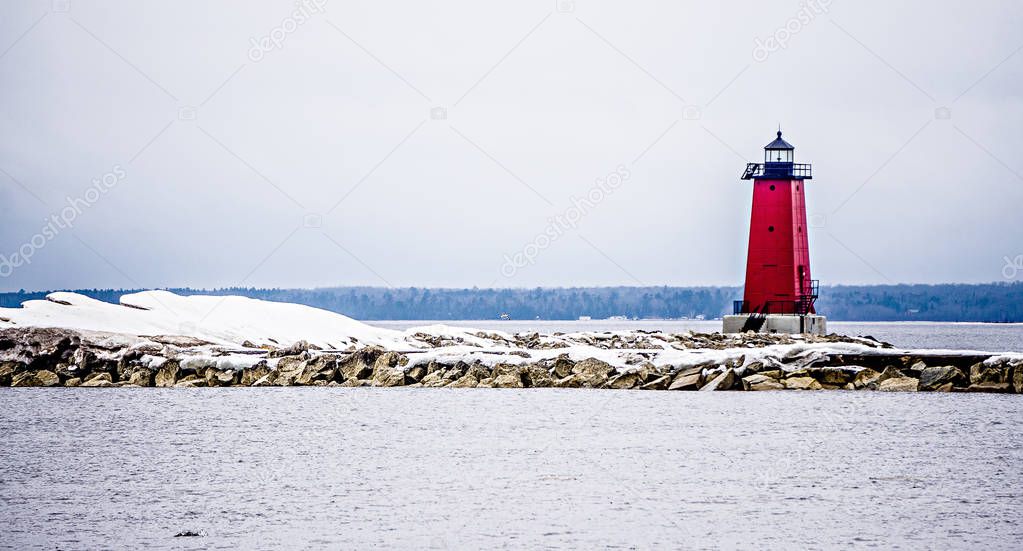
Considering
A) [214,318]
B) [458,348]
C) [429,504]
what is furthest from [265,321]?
[429,504]

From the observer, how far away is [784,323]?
3978 cm

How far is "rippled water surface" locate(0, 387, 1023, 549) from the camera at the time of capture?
502 inches

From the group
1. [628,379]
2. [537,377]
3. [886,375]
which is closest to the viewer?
[886,375]

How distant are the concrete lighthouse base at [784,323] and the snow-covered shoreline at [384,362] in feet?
29.1

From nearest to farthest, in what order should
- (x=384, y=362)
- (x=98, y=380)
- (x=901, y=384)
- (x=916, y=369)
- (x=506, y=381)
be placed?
1. (x=901, y=384)
2. (x=916, y=369)
3. (x=506, y=381)
4. (x=98, y=380)
5. (x=384, y=362)

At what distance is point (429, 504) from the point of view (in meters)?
14.6

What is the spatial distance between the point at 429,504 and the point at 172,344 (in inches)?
727

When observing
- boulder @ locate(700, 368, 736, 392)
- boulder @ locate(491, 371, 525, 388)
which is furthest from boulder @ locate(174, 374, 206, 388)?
boulder @ locate(700, 368, 736, 392)

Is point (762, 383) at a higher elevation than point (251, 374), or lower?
higher

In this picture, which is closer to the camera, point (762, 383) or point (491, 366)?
point (762, 383)

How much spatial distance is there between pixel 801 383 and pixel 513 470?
40.3ft

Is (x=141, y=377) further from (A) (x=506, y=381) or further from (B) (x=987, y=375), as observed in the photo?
(B) (x=987, y=375)

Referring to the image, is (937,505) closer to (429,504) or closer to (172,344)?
(429,504)

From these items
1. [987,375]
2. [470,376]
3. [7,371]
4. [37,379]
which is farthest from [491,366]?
[7,371]
